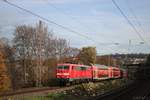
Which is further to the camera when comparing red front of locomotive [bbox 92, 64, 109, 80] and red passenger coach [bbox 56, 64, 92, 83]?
red front of locomotive [bbox 92, 64, 109, 80]

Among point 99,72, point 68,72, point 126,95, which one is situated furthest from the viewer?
point 99,72

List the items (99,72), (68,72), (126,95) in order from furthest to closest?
1. (99,72)
2. (68,72)
3. (126,95)

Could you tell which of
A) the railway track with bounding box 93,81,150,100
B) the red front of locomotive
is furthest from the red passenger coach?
the red front of locomotive

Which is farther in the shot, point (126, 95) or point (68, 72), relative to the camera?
point (68, 72)

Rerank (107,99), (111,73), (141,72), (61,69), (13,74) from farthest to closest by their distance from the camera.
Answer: (141,72) < (111,73) < (13,74) < (61,69) < (107,99)

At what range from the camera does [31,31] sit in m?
79.2

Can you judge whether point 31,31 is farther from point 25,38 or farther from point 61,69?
point 61,69

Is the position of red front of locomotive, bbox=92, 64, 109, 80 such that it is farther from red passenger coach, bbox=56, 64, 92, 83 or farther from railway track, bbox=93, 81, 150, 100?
railway track, bbox=93, 81, 150, 100

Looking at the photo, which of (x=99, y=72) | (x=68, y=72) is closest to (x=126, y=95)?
(x=68, y=72)

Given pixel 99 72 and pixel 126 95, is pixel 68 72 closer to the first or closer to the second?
pixel 126 95

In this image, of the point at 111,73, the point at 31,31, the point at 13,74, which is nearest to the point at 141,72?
the point at 111,73

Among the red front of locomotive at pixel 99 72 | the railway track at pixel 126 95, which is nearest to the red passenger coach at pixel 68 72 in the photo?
the railway track at pixel 126 95

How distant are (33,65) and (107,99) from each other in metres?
43.6

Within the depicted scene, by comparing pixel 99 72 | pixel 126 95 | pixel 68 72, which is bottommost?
pixel 126 95
